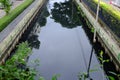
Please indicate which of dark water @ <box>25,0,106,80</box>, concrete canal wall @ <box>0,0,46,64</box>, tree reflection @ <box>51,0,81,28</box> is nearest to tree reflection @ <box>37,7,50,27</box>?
dark water @ <box>25,0,106,80</box>

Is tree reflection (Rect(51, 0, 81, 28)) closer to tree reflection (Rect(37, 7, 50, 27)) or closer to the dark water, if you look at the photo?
the dark water

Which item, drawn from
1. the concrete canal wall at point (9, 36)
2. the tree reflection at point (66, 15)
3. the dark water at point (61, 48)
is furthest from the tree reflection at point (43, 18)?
the concrete canal wall at point (9, 36)

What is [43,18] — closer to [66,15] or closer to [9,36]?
[66,15]

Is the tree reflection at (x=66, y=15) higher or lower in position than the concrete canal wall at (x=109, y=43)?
lower

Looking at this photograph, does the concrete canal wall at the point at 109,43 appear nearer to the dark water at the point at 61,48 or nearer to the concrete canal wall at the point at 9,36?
the dark water at the point at 61,48

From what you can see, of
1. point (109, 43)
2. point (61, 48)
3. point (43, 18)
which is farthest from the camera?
point (43, 18)

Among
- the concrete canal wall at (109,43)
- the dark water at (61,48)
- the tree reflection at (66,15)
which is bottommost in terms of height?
the tree reflection at (66,15)

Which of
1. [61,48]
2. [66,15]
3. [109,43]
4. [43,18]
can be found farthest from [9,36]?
[66,15]

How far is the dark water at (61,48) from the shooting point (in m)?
21.4

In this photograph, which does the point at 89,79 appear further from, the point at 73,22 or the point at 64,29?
the point at 73,22

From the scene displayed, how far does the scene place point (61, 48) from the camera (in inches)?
1097

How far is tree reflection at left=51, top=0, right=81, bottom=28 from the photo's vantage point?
42031 mm

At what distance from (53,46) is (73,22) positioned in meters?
14.9

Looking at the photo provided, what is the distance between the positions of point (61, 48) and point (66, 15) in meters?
22.4
